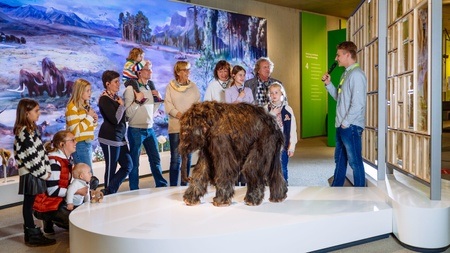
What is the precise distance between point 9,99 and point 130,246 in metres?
3.54

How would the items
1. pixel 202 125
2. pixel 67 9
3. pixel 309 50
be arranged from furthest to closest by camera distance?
1. pixel 309 50
2. pixel 67 9
3. pixel 202 125

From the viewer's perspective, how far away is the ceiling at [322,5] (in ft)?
35.6

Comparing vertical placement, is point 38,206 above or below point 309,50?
below

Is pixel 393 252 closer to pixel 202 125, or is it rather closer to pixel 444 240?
pixel 444 240

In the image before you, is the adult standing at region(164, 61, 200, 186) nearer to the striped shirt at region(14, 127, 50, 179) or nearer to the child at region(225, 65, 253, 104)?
the child at region(225, 65, 253, 104)

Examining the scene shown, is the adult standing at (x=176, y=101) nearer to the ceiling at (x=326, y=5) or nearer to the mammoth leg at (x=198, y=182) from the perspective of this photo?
the mammoth leg at (x=198, y=182)

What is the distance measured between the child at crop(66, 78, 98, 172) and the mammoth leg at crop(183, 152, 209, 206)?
145 centimetres

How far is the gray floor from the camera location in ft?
10.4

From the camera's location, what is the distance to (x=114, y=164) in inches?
168

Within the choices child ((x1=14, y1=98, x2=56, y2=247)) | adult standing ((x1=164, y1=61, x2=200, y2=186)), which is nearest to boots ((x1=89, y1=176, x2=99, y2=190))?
child ((x1=14, y1=98, x2=56, y2=247))

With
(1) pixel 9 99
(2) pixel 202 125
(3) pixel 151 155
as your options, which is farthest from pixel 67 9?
(2) pixel 202 125

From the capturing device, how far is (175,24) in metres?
7.50

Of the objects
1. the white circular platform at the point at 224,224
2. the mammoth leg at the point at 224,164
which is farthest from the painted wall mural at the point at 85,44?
the mammoth leg at the point at 224,164

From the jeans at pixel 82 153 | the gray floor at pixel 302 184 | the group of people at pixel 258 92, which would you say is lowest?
the gray floor at pixel 302 184
